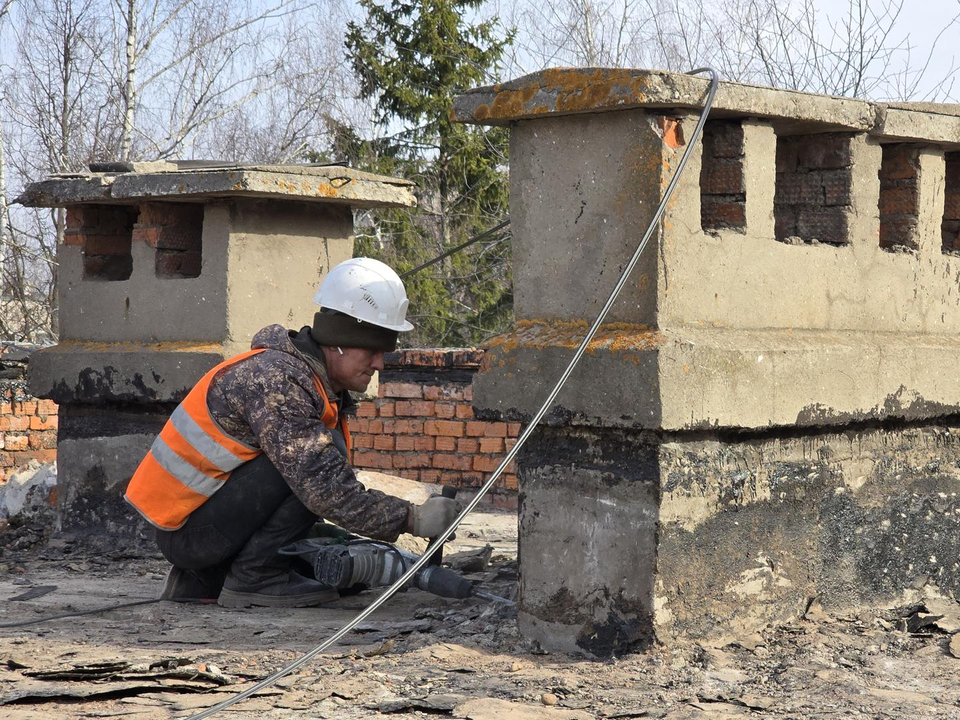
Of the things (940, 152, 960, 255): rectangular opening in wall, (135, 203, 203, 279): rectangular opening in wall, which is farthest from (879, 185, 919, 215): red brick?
(135, 203, 203, 279): rectangular opening in wall

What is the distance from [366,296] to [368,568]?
1025 millimetres

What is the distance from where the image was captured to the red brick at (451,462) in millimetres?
8195

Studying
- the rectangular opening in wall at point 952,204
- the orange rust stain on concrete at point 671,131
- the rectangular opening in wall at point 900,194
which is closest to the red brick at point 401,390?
the rectangular opening in wall at point 952,204

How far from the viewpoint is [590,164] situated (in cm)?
329

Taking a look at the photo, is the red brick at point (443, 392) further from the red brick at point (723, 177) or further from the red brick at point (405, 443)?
the red brick at point (723, 177)

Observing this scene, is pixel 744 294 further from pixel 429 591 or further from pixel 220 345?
pixel 220 345

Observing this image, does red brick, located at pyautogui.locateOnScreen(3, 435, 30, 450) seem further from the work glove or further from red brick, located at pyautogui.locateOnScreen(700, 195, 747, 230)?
red brick, located at pyautogui.locateOnScreen(700, 195, 747, 230)

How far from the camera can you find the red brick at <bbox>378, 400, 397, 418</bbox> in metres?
8.46

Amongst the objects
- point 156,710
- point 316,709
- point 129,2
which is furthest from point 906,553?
point 129,2

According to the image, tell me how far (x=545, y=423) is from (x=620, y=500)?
12.9 inches

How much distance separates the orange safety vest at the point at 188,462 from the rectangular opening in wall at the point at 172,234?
5.06ft

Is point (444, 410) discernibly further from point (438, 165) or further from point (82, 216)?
point (438, 165)

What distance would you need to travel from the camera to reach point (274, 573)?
424 centimetres

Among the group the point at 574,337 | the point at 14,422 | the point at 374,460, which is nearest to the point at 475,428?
the point at 374,460
